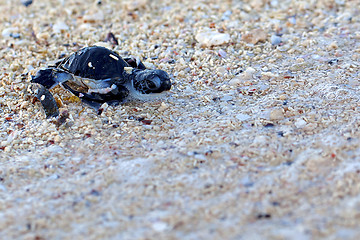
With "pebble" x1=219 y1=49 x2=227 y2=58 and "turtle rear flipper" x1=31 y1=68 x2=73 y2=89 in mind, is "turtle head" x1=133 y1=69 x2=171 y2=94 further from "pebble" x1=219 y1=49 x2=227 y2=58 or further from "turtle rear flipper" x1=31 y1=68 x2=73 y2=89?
"pebble" x1=219 y1=49 x2=227 y2=58

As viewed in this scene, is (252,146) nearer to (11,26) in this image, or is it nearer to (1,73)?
(1,73)

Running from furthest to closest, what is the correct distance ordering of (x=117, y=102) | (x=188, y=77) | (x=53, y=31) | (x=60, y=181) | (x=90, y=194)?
(x=53, y=31) → (x=188, y=77) → (x=117, y=102) → (x=60, y=181) → (x=90, y=194)

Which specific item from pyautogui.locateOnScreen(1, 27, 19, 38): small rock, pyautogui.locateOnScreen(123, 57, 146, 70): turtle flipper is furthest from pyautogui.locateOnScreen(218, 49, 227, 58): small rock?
pyautogui.locateOnScreen(1, 27, 19, 38): small rock

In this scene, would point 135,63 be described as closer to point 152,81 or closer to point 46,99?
point 152,81

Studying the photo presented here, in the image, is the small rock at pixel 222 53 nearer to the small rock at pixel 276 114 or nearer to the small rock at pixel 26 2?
the small rock at pixel 276 114

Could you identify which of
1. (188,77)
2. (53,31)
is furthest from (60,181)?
(53,31)

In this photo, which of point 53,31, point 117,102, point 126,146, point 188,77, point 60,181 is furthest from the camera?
point 53,31
